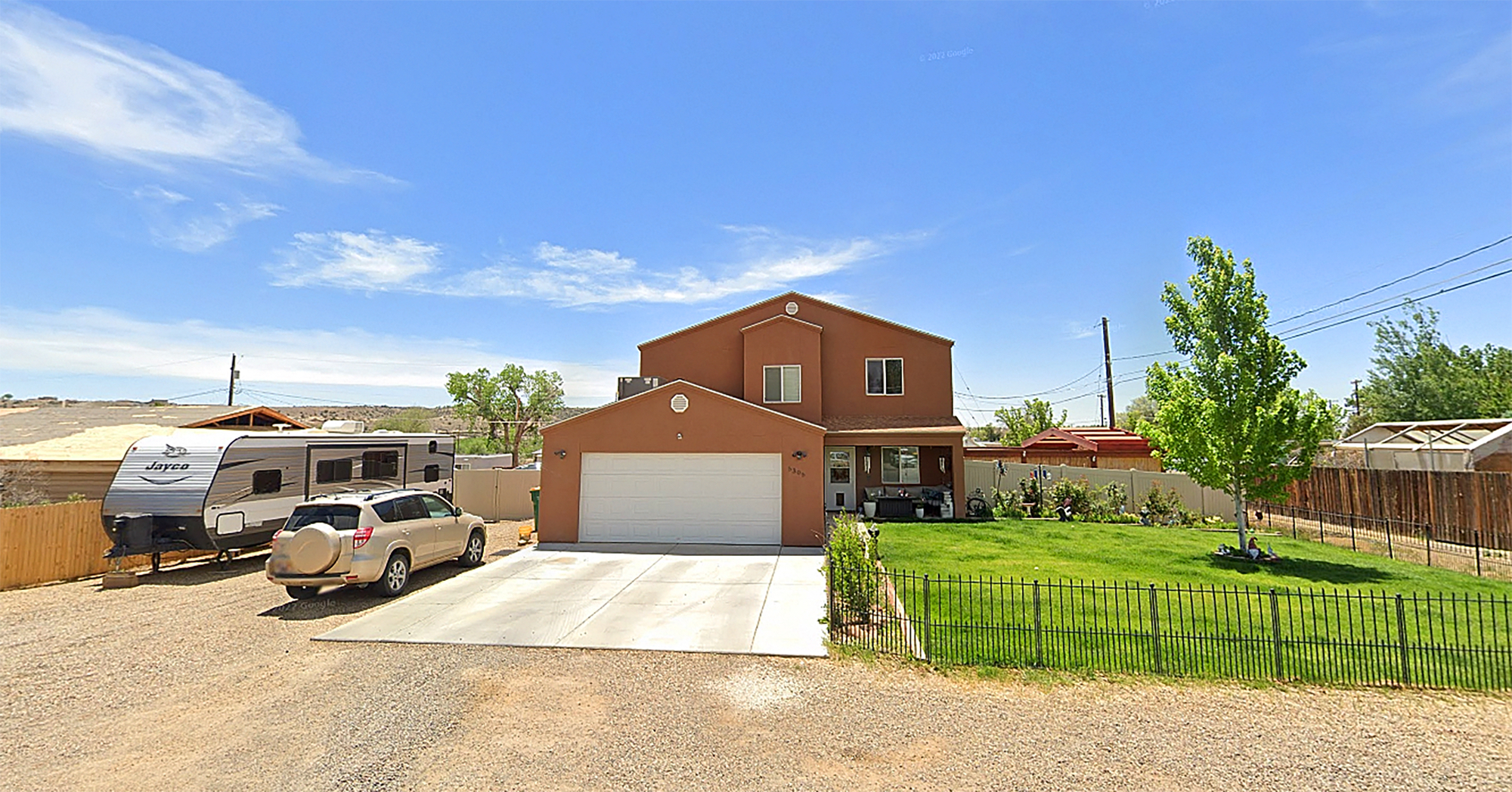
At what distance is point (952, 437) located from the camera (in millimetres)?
19922

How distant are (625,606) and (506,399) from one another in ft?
137

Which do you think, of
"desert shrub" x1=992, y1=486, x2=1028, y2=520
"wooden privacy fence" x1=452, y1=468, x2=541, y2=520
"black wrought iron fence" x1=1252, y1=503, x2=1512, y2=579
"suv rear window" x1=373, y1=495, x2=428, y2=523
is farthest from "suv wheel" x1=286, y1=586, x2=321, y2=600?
"black wrought iron fence" x1=1252, y1=503, x2=1512, y2=579

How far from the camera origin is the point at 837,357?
2270 cm

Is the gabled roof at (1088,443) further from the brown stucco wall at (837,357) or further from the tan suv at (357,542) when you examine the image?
the tan suv at (357,542)

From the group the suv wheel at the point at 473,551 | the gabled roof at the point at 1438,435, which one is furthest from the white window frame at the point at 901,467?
the suv wheel at the point at 473,551

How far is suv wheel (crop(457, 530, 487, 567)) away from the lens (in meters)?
13.8

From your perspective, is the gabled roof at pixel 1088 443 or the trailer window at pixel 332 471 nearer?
the trailer window at pixel 332 471

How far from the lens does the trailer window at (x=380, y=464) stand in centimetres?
1712

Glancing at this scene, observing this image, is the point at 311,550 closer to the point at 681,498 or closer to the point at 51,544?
the point at 51,544

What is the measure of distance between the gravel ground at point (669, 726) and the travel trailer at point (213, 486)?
476 cm

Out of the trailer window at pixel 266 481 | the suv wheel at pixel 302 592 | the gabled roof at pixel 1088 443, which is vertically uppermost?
the gabled roof at pixel 1088 443

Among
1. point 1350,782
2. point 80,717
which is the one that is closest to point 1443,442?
point 1350,782

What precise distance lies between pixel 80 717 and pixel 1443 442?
27127mm

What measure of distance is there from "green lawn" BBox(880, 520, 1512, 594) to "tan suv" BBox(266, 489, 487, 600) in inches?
339
